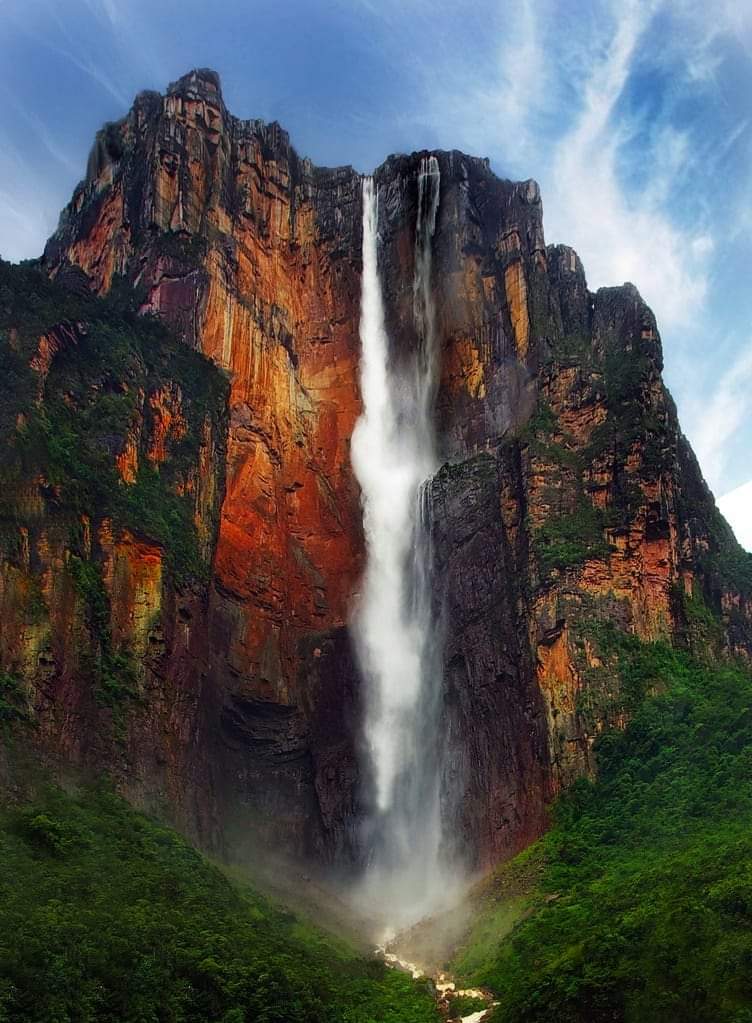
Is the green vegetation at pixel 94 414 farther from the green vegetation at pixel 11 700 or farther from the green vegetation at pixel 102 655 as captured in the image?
the green vegetation at pixel 11 700

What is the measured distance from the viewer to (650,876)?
65.5 ft

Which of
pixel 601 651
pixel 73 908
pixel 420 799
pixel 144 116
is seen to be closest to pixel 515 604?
pixel 601 651

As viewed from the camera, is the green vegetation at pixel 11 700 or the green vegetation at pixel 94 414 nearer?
the green vegetation at pixel 11 700

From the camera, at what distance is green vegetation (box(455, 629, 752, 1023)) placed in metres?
14.8

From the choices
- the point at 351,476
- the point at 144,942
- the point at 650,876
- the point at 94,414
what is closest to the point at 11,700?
the point at 144,942

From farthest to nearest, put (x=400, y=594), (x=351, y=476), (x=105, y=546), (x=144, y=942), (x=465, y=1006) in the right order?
(x=351, y=476) → (x=400, y=594) → (x=105, y=546) → (x=465, y=1006) → (x=144, y=942)

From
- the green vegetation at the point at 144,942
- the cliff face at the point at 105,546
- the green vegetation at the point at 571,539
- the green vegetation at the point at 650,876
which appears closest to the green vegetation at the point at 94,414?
the cliff face at the point at 105,546

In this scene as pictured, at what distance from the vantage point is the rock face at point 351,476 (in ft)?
101

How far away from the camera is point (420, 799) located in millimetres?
32812

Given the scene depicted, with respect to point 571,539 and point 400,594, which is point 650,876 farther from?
point 400,594

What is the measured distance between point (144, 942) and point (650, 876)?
33.8 ft

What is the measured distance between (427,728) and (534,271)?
19580 mm

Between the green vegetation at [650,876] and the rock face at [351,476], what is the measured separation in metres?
1.38

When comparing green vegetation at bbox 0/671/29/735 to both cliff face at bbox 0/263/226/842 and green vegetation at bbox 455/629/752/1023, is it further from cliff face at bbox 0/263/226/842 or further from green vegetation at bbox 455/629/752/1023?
green vegetation at bbox 455/629/752/1023
